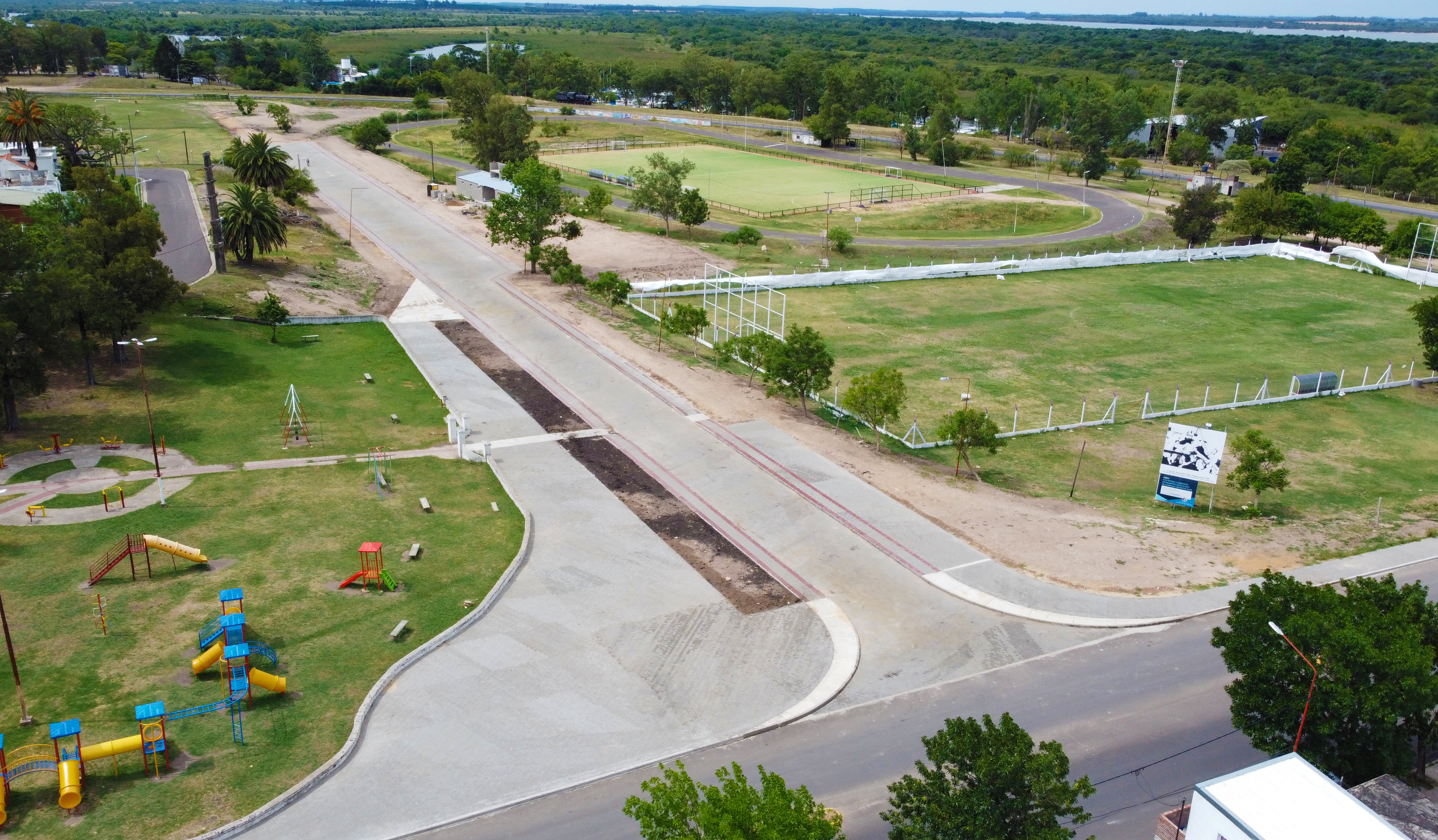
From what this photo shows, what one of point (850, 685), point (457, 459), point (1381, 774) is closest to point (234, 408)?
point (457, 459)

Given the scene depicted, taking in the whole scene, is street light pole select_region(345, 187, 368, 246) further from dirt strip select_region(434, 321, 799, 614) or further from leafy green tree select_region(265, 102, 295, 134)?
leafy green tree select_region(265, 102, 295, 134)

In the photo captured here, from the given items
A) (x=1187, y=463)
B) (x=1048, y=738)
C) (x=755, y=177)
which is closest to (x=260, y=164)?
(x=755, y=177)

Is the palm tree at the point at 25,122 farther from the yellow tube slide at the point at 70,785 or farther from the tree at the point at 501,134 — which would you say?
the yellow tube slide at the point at 70,785

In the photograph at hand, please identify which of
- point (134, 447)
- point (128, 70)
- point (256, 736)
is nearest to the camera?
point (256, 736)

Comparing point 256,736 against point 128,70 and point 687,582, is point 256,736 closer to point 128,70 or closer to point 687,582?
point 687,582

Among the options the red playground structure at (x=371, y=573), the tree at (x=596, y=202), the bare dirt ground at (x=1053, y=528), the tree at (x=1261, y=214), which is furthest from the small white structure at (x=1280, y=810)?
the tree at (x=1261, y=214)

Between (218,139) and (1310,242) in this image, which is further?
(218,139)

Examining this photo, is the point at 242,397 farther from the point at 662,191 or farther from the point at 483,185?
the point at 483,185
